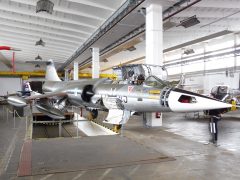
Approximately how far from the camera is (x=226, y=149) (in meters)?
5.91

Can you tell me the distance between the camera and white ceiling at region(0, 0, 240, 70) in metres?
10.3

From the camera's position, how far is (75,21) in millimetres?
12617

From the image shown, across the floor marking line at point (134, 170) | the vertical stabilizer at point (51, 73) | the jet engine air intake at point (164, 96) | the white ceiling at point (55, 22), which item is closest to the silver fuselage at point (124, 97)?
the jet engine air intake at point (164, 96)

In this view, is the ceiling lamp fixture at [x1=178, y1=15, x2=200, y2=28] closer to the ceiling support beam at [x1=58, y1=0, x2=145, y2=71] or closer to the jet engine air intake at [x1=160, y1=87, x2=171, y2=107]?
the ceiling support beam at [x1=58, y1=0, x2=145, y2=71]

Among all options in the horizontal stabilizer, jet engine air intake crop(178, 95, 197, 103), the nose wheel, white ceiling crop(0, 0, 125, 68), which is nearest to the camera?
jet engine air intake crop(178, 95, 197, 103)

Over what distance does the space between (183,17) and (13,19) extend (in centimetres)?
838

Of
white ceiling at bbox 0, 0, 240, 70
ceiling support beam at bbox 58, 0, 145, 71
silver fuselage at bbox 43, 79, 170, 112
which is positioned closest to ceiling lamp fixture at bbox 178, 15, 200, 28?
white ceiling at bbox 0, 0, 240, 70

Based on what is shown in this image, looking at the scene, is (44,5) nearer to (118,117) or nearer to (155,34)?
(155,34)

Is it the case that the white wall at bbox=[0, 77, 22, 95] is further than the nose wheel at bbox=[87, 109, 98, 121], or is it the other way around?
the white wall at bbox=[0, 77, 22, 95]

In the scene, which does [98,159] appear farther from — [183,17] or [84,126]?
[183,17]

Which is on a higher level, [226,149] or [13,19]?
[13,19]

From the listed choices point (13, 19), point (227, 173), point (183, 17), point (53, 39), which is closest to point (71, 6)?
point (13, 19)

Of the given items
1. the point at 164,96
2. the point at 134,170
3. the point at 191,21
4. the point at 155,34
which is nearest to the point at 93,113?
the point at 155,34

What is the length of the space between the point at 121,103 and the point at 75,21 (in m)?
6.85
